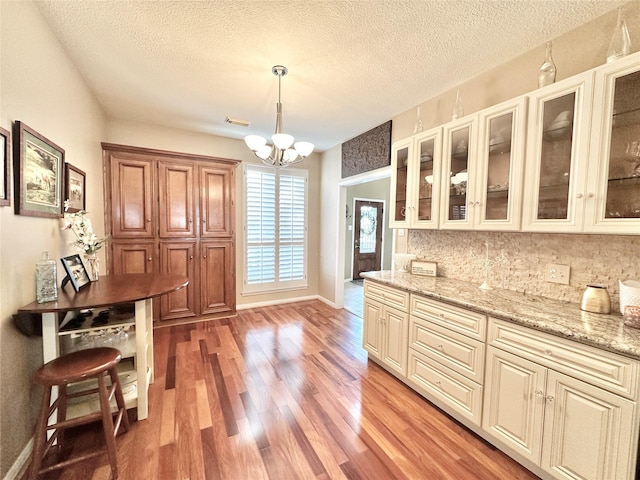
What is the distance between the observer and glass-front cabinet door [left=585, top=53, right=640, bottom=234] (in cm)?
135

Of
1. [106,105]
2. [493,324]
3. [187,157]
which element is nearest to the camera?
[493,324]

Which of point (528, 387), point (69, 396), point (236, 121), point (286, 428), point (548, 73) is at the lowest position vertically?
point (286, 428)

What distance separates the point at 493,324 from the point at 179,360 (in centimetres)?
281

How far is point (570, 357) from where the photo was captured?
1.30 m

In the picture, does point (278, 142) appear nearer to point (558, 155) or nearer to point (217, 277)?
point (558, 155)

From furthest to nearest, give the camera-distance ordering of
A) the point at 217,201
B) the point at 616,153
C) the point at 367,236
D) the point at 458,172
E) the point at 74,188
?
the point at 367,236 < the point at 217,201 < the point at 74,188 < the point at 458,172 < the point at 616,153

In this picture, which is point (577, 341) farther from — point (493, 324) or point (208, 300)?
point (208, 300)

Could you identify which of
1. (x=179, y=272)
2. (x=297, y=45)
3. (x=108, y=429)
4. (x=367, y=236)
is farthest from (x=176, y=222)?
(x=367, y=236)

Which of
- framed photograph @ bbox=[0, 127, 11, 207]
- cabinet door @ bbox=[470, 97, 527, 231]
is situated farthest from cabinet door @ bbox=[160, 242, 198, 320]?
cabinet door @ bbox=[470, 97, 527, 231]

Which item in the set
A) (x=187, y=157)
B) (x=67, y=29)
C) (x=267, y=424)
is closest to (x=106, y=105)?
(x=187, y=157)

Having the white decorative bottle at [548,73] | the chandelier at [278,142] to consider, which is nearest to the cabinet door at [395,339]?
the chandelier at [278,142]

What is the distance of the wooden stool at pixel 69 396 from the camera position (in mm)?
1328

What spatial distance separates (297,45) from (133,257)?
306 centimetres

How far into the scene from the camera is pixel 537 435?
1418 millimetres
